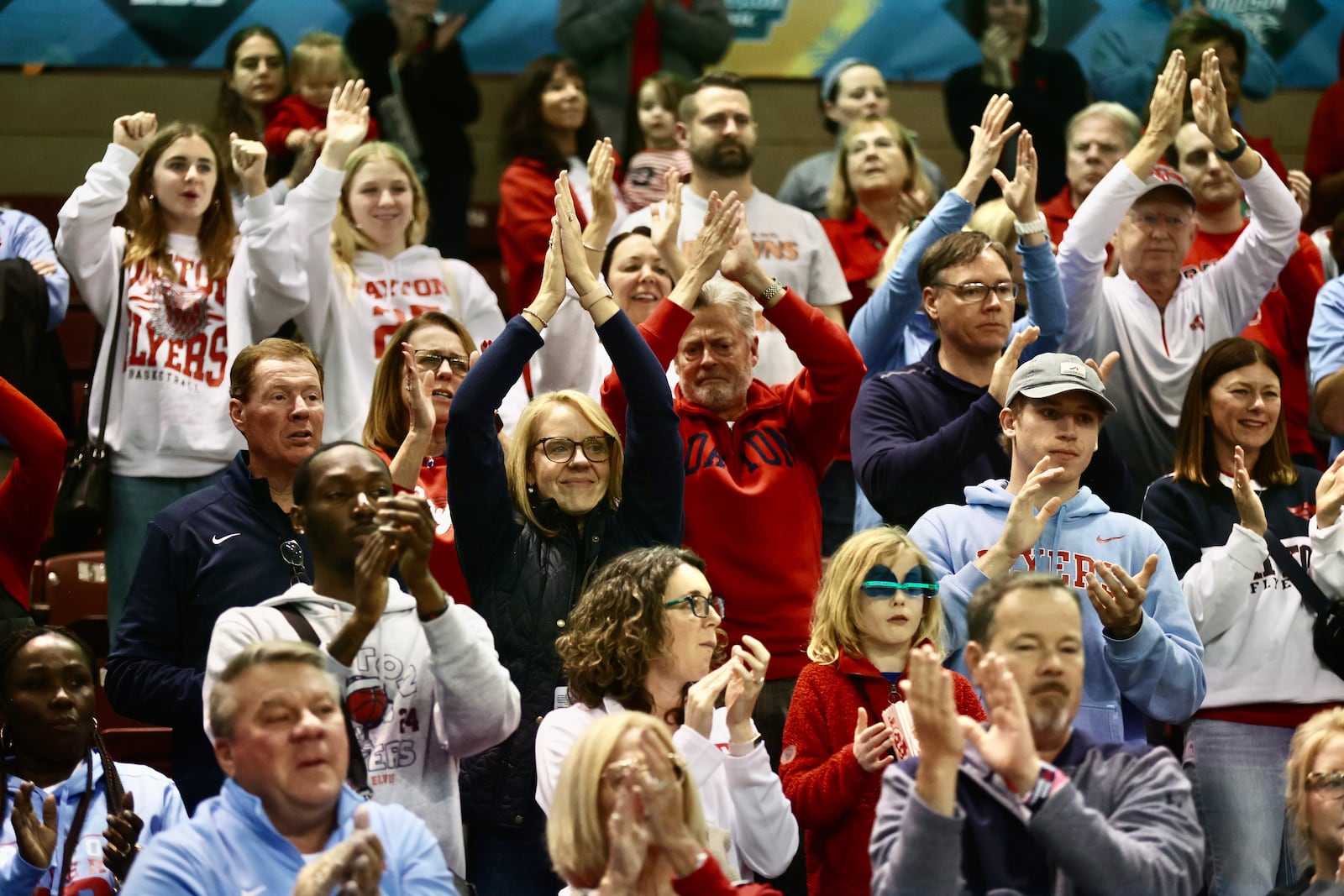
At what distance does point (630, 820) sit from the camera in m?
3.46

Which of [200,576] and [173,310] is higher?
[173,310]

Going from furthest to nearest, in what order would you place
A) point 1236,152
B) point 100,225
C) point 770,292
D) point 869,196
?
point 869,196 < point 1236,152 < point 100,225 < point 770,292

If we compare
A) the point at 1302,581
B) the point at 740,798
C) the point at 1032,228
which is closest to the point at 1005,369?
the point at 1032,228

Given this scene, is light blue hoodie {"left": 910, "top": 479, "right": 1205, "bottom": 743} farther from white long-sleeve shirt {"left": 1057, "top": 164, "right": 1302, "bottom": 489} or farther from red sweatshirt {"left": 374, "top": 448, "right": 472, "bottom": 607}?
white long-sleeve shirt {"left": 1057, "top": 164, "right": 1302, "bottom": 489}

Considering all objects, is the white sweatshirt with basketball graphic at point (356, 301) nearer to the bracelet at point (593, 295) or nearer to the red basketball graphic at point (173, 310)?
the red basketball graphic at point (173, 310)

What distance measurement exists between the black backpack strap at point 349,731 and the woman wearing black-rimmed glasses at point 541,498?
60cm

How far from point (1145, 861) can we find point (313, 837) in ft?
4.99

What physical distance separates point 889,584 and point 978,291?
4.45ft

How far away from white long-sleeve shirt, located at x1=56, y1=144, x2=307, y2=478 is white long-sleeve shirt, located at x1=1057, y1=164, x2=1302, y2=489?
2608mm

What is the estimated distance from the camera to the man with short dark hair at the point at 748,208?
7.07 meters

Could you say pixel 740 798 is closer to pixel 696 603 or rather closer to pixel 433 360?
pixel 696 603

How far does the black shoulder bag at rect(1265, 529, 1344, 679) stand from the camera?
17.5 feet

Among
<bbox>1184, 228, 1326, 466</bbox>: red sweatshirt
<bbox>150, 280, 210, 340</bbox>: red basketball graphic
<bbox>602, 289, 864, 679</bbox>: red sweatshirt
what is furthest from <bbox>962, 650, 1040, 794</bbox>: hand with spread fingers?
<bbox>1184, 228, 1326, 466</bbox>: red sweatshirt

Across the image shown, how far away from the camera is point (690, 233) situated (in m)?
6.95
